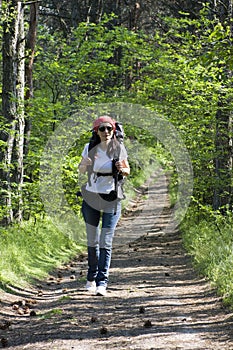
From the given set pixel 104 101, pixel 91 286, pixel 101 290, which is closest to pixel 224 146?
pixel 104 101

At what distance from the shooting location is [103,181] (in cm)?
767

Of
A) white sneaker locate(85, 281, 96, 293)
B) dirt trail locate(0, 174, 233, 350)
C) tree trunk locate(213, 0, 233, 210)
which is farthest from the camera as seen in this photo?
tree trunk locate(213, 0, 233, 210)

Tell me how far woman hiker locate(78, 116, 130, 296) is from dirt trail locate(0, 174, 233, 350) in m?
0.54

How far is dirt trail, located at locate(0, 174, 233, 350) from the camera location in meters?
5.22

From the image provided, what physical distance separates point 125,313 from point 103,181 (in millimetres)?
1915

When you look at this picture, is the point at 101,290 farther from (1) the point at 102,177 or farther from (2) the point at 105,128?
(2) the point at 105,128

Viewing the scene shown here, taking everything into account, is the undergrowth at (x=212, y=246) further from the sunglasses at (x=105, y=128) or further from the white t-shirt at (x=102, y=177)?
the sunglasses at (x=105, y=128)

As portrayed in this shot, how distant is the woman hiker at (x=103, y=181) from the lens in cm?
765

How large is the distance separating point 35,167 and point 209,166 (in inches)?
161

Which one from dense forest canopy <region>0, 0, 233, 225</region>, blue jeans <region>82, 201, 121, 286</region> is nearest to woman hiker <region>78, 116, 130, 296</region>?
blue jeans <region>82, 201, 121, 286</region>

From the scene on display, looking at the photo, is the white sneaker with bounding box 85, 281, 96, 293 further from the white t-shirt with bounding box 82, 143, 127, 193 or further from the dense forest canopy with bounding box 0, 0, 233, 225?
the dense forest canopy with bounding box 0, 0, 233, 225

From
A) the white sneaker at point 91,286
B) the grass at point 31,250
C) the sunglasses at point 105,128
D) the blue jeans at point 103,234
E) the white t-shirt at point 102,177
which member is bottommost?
the grass at point 31,250

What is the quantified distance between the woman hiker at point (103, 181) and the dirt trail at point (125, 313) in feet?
1.77

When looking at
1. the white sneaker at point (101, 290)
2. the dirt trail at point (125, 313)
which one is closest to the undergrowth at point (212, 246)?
the dirt trail at point (125, 313)
